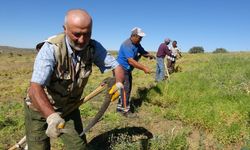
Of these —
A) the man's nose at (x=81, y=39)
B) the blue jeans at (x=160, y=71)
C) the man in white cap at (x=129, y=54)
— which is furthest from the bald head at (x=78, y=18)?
the blue jeans at (x=160, y=71)

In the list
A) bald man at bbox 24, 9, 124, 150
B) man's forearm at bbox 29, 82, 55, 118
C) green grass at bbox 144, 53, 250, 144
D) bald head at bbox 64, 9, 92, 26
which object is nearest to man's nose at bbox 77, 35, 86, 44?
bald man at bbox 24, 9, 124, 150

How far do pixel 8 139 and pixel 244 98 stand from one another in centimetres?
447

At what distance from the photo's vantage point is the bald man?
318cm

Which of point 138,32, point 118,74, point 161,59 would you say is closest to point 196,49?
point 161,59

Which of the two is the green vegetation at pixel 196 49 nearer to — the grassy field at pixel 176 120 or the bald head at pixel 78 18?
the grassy field at pixel 176 120

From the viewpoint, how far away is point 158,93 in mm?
8633

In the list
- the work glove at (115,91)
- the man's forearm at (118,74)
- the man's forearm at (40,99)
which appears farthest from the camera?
the man's forearm at (118,74)

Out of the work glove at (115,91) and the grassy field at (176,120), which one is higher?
the work glove at (115,91)

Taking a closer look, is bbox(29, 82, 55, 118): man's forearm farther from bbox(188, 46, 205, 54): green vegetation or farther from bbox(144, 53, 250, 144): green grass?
bbox(188, 46, 205, 54): green vegetation

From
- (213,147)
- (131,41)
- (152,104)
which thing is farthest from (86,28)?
(152,104)

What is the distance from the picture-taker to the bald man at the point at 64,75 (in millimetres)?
3182

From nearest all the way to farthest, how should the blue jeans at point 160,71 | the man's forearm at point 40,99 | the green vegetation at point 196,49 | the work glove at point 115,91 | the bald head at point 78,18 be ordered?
the man's forearm at point 40,99 → the bald head at point 78,18 → the work glove at point 115,91 → the blue jeans at point 160,71 → the green vegetation at point 196,49

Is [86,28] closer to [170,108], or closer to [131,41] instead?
[131,41]

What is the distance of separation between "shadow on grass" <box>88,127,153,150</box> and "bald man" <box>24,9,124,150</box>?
150cm
